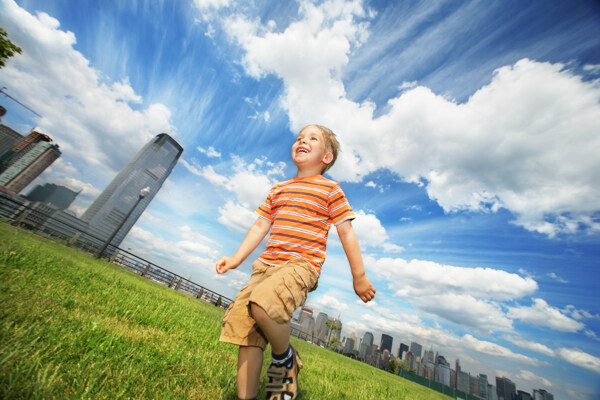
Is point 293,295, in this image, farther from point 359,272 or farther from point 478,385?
point 478,385

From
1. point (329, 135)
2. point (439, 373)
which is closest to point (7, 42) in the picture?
point (329, 135)

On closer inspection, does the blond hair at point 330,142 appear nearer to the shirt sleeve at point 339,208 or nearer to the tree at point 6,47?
the shirt sleeve at point 339,208

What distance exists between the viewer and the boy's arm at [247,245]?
6.72ft

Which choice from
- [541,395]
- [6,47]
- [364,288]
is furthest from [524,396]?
[6,47]

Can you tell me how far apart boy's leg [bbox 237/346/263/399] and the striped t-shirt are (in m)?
0.59

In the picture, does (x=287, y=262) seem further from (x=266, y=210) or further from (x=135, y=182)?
(x=135, y=182)

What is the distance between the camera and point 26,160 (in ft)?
385

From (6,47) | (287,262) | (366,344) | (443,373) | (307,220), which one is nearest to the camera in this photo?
(287,262)

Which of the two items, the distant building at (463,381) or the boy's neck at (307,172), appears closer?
the boy's neck at (307,172)

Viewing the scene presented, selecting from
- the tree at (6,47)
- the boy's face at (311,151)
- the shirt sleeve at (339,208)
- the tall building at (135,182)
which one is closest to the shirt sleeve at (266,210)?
the boy's face at (311,151)

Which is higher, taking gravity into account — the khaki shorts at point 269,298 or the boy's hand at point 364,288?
the boy's hand at point 364,288

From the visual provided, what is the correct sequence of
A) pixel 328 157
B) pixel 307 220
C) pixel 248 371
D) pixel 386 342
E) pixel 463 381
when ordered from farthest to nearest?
pixel 386 342
pixel 463 381
pixel 328 157
pixel 307 220
pixel 248 371

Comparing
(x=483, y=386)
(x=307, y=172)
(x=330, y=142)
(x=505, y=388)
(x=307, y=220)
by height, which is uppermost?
(x=505, y=388)

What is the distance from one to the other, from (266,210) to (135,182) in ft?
712
